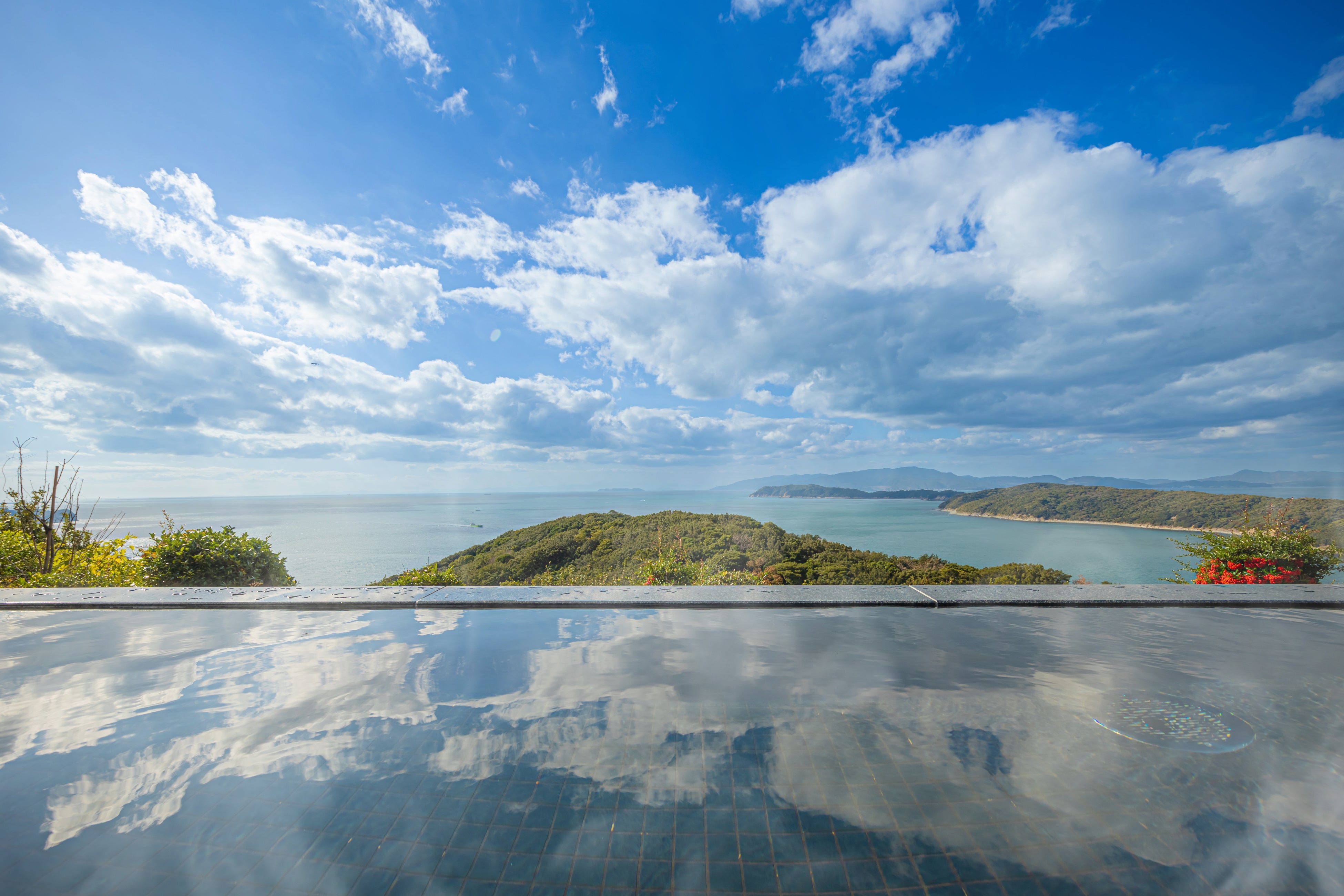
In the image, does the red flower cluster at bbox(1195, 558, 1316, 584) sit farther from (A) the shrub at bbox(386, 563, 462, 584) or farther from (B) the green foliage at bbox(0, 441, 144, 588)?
(B) the green foliage at bbox(0, 441, 144, 588)

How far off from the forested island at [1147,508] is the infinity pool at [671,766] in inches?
216

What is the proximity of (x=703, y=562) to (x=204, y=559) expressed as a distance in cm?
746

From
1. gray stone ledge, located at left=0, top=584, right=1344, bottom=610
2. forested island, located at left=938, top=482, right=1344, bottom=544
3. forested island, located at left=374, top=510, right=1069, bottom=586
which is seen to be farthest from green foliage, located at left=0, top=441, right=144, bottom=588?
forested island, located at left=938, top=482, right=1344, bottom=544

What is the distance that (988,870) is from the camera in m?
1.52

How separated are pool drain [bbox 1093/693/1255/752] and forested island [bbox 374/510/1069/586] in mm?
2731

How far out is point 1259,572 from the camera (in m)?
6.73

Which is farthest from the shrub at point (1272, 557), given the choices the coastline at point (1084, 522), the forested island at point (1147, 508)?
the coastline at point (1084, 522)

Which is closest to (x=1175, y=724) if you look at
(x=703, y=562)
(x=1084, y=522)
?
(x=703, y=562)

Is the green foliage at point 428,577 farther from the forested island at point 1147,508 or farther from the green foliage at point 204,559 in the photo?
the forested island at point 1147,508

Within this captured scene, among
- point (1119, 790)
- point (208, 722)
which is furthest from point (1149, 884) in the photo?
point (208, 722)

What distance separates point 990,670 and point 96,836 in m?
4.12

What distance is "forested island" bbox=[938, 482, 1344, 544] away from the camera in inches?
289

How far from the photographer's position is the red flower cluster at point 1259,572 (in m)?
6.62

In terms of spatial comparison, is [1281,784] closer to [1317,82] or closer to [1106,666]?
[1106,666]
